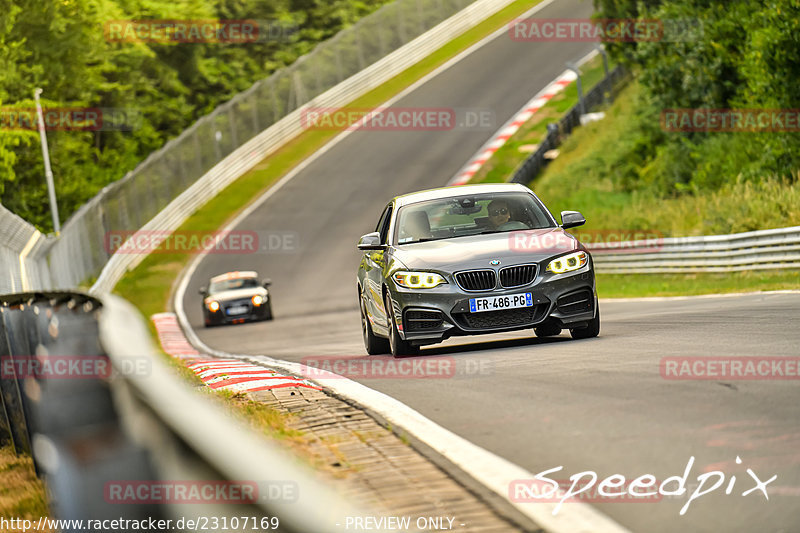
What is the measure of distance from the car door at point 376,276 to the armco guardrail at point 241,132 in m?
15.5

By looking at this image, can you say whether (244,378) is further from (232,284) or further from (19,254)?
(232,284)

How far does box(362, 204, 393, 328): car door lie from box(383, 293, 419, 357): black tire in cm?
23

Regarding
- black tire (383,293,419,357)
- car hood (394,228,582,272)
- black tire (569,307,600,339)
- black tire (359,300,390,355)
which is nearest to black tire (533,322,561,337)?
black tire (569,307,600,339)

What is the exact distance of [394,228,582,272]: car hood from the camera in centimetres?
1162

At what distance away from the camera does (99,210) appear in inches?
1512

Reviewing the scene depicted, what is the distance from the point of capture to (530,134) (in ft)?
154

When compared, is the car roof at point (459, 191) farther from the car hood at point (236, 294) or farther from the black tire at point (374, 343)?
the car hood at point (236, 294)

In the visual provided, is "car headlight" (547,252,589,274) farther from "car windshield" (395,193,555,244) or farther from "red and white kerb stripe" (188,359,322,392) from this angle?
"red and white kerb stripe" (188,359,322,392)

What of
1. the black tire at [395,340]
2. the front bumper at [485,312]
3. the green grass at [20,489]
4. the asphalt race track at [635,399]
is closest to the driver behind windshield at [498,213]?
the asphalt race track at [635,399]

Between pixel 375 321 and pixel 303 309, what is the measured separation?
18.4 metres

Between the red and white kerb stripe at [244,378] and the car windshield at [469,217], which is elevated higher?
the car windshield at [469,217]

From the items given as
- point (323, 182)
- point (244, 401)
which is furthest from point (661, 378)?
point (323, 182)

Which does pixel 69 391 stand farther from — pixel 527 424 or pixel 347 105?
pixel 347 105

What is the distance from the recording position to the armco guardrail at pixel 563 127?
4000 cm
